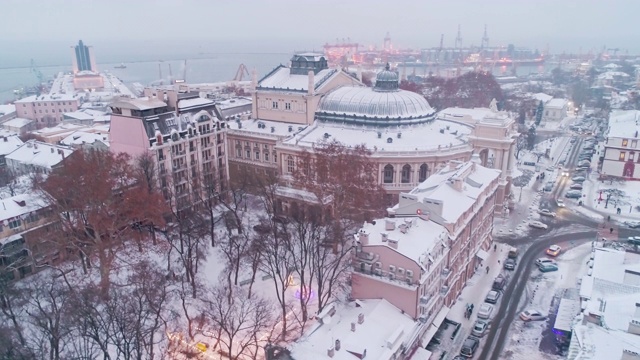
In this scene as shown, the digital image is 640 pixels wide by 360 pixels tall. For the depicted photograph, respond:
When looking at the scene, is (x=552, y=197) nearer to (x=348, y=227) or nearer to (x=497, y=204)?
(x=497, y=204)

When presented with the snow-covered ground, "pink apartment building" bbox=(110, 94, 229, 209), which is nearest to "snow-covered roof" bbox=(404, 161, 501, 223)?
the snow-covered ground

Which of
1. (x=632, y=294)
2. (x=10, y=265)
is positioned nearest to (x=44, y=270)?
(x=10, y=265)

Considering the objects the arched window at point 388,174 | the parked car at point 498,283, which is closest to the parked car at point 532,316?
the parked car at point 498,283

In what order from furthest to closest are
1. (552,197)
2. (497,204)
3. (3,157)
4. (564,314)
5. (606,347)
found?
(3,157) < (552,197) < (497,204) < (564,314) < (606,347)

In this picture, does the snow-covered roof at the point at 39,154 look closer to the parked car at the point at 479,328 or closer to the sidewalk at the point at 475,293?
the sidewalk at the point at 475,293

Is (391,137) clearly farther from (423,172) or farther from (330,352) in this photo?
(330,352)

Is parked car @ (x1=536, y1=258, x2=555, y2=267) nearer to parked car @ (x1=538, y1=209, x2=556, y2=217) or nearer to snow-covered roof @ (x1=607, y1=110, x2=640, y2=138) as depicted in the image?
parked car @ (x1=538, y1=209, x2=556, y2=217)
